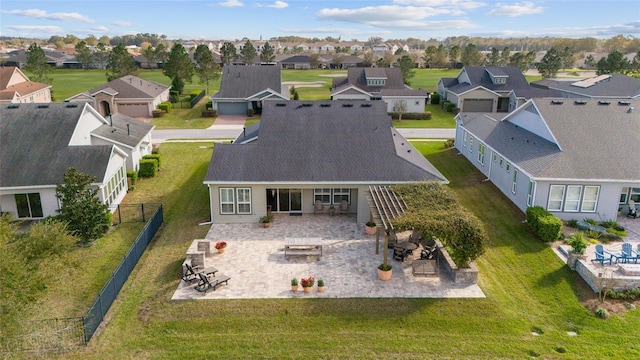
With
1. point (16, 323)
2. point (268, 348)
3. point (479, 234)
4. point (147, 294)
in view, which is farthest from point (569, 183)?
point (16, 323)

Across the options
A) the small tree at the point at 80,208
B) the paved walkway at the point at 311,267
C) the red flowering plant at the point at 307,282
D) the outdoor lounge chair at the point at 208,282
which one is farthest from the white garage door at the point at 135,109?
the red flowering plant at the point at 307,282

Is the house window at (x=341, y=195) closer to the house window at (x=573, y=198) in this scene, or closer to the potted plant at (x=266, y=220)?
the potted plant at (x=266, y=220)

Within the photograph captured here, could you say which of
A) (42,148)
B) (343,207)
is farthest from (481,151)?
(42,148)

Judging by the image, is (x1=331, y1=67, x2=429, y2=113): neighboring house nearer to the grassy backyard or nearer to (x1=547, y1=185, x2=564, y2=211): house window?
(x1=547, y1=185, x2=564, y2=211): house window

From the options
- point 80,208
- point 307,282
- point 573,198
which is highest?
point 80,208

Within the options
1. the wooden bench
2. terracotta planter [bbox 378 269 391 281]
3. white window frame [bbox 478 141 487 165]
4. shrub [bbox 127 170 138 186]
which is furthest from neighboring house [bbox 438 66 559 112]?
terracotta planter [bbox 378 269 391 281]

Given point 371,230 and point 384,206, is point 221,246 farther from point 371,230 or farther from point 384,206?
point 384,206

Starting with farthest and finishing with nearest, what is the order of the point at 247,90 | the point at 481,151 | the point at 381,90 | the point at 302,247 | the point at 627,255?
the point at 381,90 < the point at 247,90 < the point at 481,151 < the point at 302,247 < the point at 627,255
